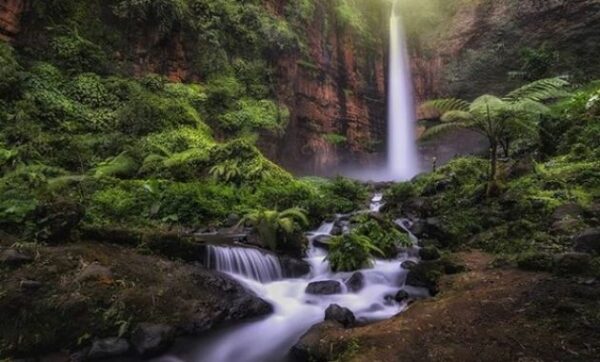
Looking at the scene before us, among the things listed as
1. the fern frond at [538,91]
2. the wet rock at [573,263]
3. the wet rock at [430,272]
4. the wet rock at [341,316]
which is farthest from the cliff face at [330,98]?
the wet rock at [573,263]

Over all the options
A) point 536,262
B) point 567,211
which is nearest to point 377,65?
point 567,211

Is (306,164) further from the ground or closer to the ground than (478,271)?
further from the ground

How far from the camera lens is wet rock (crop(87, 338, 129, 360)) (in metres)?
4.66

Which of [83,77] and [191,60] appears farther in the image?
[191,60]

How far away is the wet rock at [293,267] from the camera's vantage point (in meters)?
7.89

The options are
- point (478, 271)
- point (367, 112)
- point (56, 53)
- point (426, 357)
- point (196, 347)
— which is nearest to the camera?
point (426, 357)

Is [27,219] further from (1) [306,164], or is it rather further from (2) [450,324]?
(1) [306,164]

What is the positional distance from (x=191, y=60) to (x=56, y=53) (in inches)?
211

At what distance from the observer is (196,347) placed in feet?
17.1

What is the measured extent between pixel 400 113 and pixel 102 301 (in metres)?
25.0

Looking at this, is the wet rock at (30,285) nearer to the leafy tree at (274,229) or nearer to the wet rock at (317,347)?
the wet rock at (317,347)

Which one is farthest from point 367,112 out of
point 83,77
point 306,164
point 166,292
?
point 166,292

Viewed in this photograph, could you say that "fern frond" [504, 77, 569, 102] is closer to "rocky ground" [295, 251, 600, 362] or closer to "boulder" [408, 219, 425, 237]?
"boulder" [408, 219, 425, 237]

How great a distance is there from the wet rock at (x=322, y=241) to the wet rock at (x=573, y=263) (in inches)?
181
